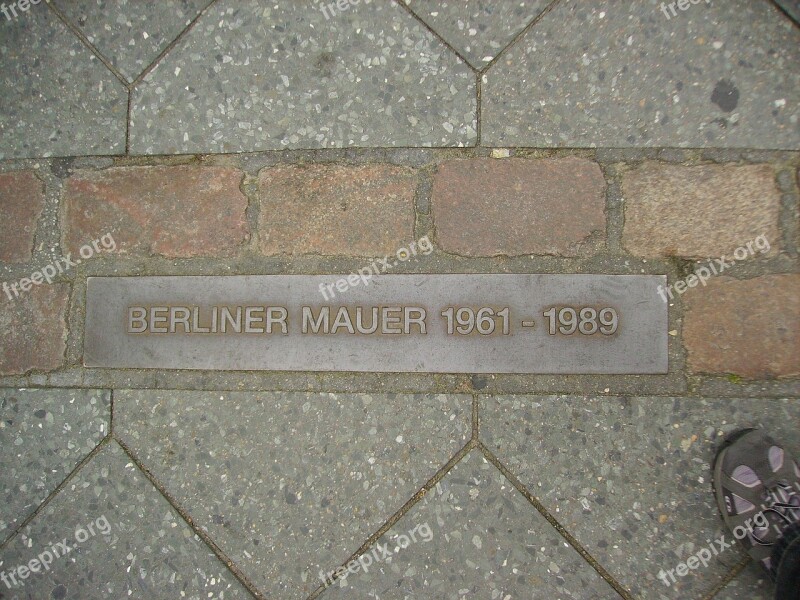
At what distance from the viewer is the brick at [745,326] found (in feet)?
6.30

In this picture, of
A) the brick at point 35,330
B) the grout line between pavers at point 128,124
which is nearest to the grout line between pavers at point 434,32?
the grout line between pavers at point 128,124

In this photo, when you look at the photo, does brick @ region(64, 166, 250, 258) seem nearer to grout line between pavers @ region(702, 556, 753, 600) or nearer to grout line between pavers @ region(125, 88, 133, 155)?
grout line between pavers @ region(125, 88, 133, 155)

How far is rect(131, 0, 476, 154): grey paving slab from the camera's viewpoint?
204 centimetres

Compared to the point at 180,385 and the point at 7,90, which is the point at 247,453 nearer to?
the point at 180,385

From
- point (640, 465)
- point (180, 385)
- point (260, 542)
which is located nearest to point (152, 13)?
point (180, 385)

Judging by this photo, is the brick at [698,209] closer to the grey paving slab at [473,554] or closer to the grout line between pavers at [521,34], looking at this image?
the grout line between pavers at [521,34]

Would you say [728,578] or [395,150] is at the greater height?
[395,150]

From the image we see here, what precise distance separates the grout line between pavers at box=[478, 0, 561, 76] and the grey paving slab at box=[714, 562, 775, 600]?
7.07 ft

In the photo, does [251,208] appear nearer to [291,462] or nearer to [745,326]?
[291,462]

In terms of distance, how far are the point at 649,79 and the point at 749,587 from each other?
196cm

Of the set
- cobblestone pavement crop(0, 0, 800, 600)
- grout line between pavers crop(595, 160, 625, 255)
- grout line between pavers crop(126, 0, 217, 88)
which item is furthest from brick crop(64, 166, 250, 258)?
grout line between pavers crop(595, 160, 625, 255)

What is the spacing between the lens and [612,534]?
188 cm

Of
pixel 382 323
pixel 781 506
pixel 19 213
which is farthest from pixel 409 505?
pixel 19 213

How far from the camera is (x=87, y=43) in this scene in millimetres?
2139
